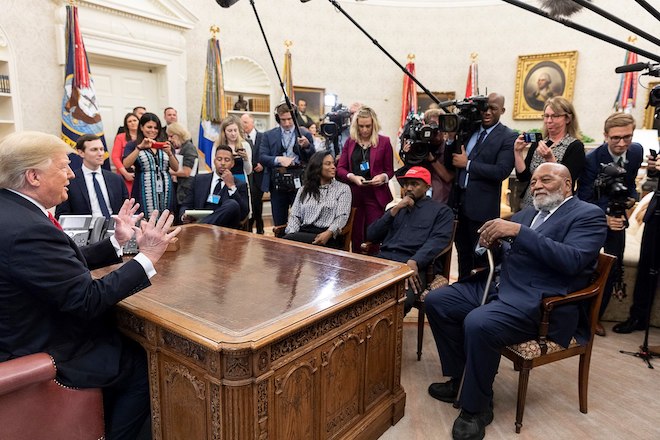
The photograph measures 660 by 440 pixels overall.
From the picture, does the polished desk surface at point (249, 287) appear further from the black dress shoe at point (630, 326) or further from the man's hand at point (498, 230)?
the black dress shoe at point (630, 326)

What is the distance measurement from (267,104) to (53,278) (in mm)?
6529

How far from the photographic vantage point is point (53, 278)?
1.36 m

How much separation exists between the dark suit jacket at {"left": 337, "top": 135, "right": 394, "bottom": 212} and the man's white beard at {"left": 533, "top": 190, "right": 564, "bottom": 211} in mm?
1463

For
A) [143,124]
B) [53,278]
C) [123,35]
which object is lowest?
[53,278]

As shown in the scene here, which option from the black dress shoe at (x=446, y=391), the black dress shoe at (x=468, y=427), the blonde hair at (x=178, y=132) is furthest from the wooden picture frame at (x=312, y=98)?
the black dress shoe at (x=468, y=427)

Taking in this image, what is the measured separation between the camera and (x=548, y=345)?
80.7 inches

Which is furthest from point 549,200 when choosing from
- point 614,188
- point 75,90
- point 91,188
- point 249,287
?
point 75,90

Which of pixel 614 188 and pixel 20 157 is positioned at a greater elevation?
pixel 20 157

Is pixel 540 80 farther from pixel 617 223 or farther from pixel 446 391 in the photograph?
pixel 446 391

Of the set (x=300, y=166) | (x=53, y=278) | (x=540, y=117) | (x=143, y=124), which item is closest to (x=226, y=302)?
(x=53, y=278)

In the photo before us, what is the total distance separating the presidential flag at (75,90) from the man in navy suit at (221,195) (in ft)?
6.48

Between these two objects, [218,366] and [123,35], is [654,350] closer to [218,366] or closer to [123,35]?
[218,366]

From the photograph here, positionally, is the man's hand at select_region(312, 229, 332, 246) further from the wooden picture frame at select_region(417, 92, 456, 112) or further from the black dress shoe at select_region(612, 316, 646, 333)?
the wooden picture frame at select_region(417, 92, 456, 112)

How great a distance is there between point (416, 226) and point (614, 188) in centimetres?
110
